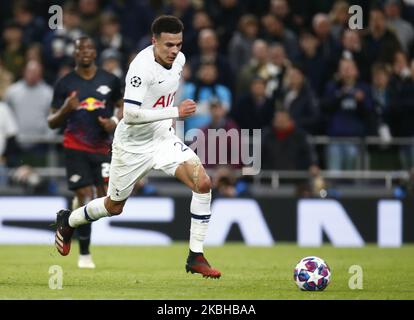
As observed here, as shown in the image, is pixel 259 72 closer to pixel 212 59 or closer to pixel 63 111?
pixel 212 59

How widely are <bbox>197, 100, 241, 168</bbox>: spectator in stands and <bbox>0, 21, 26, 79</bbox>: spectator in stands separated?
4046 mm

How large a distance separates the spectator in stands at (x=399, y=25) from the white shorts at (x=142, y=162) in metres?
9.19

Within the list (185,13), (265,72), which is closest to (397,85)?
(265,72)

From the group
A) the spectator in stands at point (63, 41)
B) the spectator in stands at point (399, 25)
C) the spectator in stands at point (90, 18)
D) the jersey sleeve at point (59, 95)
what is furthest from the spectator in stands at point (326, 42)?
the jersey sleeve at point (59, 95)

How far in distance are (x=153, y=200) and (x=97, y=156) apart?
14.9 feet

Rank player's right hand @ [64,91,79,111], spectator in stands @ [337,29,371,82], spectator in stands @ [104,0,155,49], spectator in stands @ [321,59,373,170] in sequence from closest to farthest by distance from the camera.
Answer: player's right hand @ [64,91,79,111], spectator in stands @ [321,59,373,170], spectator in stands @ [337,29,371,82], spectator in stands @ [104,0,155,49]

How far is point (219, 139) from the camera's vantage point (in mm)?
17516

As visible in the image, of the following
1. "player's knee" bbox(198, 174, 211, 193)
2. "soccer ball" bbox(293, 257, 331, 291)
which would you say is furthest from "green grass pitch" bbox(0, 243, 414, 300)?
"player's knee" bbox(198, 174, 211, 193)

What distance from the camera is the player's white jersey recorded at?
11.2m

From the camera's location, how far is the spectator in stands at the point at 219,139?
17.6 metres

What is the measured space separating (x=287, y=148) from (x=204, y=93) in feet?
5.30

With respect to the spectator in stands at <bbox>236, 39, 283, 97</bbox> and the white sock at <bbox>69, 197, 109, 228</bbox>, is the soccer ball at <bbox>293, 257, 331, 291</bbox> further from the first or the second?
the spectator in stands at <bbox>236, 39, 283, 97</bbox>

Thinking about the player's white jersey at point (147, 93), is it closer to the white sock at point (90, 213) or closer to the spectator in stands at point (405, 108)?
the white sock at point (90, 213)
